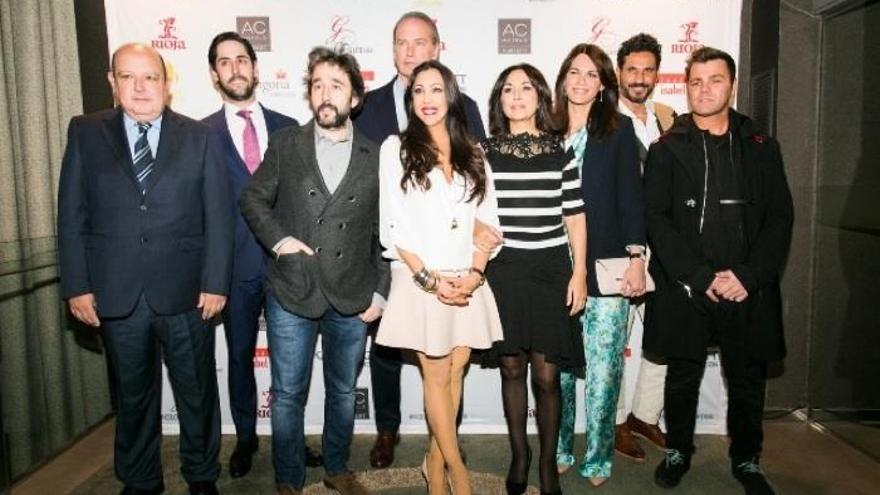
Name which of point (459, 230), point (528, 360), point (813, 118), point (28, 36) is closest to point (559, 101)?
point (459, 230)

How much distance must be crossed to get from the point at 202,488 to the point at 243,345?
27.5 inches

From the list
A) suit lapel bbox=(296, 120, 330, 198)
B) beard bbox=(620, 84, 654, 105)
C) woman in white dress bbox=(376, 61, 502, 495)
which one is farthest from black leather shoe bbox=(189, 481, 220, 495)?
beard bbox=(620, 84, 654, 105)

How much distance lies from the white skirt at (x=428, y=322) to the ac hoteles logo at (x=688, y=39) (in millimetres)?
2171

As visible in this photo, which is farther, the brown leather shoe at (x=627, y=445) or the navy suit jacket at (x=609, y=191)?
the brown leather shoe at (x=627, y=445)

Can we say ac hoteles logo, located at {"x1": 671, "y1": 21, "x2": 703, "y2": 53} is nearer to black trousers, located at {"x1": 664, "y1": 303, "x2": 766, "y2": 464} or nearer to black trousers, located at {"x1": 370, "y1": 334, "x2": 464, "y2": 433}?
black trousers, located at {"x1": 664, "y1": 303, "x2": 766, "y2": 464}

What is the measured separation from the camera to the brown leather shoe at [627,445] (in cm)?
363

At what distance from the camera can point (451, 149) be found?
9.11ft

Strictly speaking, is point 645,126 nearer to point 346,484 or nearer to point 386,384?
point 386,384

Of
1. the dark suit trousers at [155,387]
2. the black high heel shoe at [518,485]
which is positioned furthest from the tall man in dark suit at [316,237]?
the black high heel shoe at [518,485]

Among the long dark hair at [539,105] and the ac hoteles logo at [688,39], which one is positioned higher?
the ac hoteles logo at [688,39]

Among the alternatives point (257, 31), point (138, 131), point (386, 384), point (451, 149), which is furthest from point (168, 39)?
point (386, 384)

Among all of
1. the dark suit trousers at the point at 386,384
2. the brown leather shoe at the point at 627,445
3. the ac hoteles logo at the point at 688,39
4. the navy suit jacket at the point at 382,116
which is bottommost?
the brown leather shoe at the point at 627,445

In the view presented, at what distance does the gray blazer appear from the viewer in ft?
9.24

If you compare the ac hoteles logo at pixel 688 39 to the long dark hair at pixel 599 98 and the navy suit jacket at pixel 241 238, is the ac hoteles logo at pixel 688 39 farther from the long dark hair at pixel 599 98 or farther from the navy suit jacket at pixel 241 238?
the navy suit jacket at pixel 241 238
